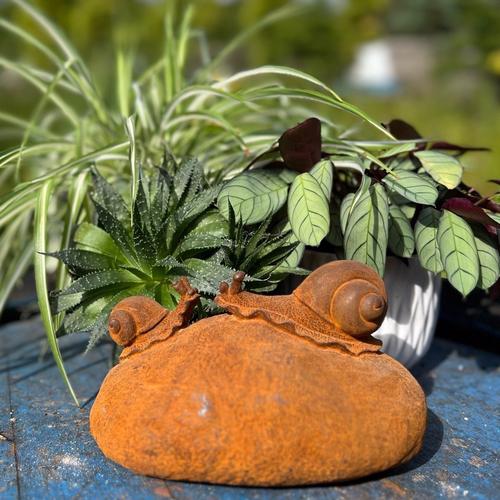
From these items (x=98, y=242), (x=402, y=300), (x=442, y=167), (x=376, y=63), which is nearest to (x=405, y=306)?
(x=402, y=300)

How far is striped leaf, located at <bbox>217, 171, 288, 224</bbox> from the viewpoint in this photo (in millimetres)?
1169

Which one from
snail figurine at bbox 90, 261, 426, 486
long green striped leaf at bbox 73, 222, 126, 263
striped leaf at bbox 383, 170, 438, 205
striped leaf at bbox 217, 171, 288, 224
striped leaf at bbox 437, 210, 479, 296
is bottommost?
snail figurine at bbox 90, 261, 426, 486

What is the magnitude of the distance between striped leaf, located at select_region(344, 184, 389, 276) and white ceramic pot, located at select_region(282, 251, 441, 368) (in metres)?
0.14

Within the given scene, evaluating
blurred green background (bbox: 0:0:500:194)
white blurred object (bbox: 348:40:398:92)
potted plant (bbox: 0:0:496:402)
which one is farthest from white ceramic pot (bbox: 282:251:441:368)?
white blurred object (bbox: 348:40:398:92)

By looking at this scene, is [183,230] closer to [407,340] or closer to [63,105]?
[407,340]

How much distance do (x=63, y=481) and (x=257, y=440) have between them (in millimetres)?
298

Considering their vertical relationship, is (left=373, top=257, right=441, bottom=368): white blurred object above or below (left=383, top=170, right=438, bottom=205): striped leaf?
below

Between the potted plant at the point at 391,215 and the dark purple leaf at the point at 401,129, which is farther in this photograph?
the dark purple leaf at the point at 401,129

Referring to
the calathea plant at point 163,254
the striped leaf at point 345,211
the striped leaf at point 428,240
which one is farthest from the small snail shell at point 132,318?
the striped leaf at point 428,240

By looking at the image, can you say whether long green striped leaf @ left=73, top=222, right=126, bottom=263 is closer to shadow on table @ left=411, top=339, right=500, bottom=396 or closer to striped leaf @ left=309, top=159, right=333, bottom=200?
striped leaf @ left=309, top=159, right=333, bottom=200

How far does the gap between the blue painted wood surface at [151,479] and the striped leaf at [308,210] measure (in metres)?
0.39

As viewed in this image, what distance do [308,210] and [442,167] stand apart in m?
0.28

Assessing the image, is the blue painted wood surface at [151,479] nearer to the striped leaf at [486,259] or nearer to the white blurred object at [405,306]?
the white blurred object at [405,306]

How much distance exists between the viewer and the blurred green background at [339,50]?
630 centimetres
